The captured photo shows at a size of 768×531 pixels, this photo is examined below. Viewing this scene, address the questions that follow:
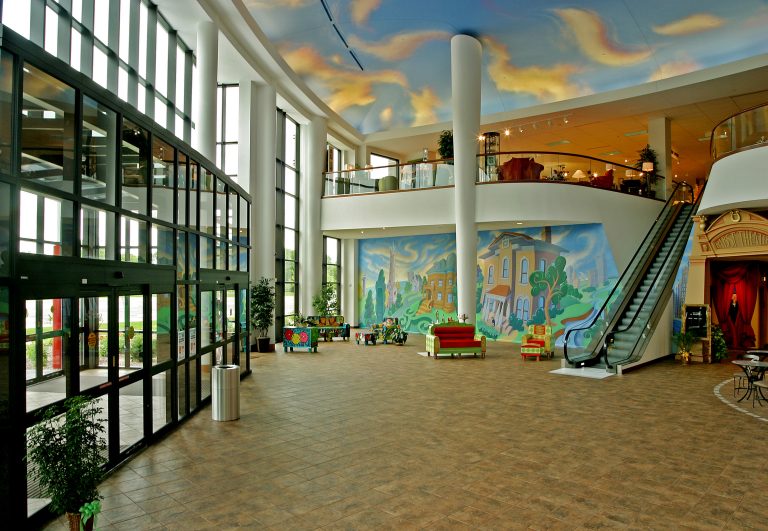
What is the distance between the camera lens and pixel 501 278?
19.0 meters

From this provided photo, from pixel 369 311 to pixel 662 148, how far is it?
1333 centimetres

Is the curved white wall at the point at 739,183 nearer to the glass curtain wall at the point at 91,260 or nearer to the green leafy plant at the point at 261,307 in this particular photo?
the glass curtain wall at the point at 91,260

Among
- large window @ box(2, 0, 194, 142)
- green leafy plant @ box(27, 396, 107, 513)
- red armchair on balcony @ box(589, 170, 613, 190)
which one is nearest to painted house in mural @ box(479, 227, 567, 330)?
red armchair on balcony @ box(589, 170, 613, 190)

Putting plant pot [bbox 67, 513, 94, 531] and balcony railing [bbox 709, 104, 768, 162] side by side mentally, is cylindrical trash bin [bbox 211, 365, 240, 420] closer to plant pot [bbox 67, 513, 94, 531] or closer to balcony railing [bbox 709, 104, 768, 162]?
plant pot [bbox 67, 513, 94, 531]

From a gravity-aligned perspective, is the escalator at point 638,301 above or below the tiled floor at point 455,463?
above

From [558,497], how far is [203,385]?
6.32 m

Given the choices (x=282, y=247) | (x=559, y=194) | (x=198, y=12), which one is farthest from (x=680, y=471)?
(x=282, y=247)

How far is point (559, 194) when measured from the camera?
16469mm

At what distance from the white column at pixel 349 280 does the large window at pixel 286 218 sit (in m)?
3.53

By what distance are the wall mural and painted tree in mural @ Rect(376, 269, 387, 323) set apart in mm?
43

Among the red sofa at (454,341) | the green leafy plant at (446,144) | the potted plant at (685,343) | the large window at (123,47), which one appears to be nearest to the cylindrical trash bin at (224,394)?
the large window at (123,47)

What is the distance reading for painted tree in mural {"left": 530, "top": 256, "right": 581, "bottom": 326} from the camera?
17547mm

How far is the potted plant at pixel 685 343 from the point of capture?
13.8 metres

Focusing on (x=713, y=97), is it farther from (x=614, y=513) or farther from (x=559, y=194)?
(x=614, y=513)
